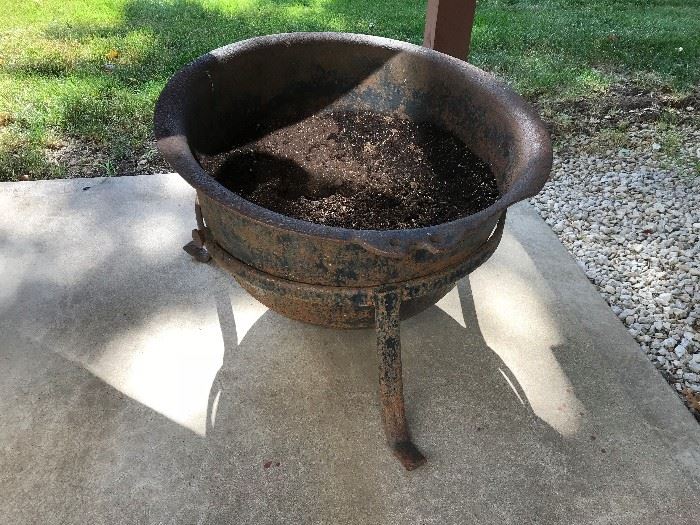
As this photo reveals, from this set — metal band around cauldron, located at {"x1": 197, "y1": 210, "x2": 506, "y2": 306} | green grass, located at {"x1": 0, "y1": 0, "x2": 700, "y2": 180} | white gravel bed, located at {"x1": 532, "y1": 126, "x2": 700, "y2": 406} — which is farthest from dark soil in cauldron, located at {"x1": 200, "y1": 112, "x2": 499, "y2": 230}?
green grass, located at {"x1": 0, "y1": 0, "x2": 700, "y2": 180}

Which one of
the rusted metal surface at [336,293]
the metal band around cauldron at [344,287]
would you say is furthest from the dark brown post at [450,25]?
the metal band around cauldron at [344,287]

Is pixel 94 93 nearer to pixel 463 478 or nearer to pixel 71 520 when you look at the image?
pixel 71 520

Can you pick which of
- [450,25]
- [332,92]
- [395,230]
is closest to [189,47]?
[450,25]

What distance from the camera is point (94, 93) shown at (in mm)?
3635

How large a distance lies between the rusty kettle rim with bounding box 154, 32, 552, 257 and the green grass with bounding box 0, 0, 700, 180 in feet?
5.32

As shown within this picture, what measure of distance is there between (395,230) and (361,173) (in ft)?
3.25

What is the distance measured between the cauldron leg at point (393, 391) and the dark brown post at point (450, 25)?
64.5 inches

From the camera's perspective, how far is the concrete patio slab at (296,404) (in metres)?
1.67

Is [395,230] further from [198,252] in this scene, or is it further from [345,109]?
[198,252]

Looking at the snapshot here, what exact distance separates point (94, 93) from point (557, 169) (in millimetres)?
2872

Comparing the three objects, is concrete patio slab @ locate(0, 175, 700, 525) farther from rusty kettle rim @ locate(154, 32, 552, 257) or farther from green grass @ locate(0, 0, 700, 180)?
green grass @ locate(0, 0, 700, 180)

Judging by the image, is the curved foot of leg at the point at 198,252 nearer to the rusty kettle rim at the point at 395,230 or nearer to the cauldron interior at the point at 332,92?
the cauldron interior at the point at 332,92

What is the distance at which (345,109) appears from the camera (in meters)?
2.29

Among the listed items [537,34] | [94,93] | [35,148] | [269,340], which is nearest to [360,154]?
[269,340]
